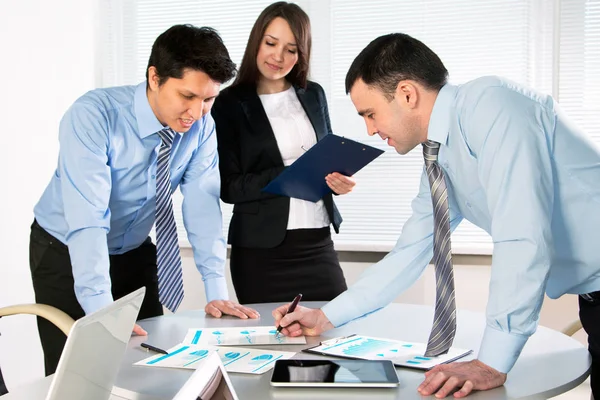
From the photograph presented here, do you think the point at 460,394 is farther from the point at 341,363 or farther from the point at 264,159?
the point at 264,159

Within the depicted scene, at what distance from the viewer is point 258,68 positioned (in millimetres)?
3020

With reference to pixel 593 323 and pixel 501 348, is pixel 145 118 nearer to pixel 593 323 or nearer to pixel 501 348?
pixel 501 348

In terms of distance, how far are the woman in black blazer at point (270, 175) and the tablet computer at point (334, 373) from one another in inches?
50.8

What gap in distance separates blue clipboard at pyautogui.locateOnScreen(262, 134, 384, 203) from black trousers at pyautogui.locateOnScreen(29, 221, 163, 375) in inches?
23.4

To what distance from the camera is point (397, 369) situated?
1.66 m

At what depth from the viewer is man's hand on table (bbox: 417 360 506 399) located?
146 cm

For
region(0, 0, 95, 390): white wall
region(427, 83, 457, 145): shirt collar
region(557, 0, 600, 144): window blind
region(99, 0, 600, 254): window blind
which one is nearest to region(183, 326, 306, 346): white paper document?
region(427, 83, 457, 145): shirt collar

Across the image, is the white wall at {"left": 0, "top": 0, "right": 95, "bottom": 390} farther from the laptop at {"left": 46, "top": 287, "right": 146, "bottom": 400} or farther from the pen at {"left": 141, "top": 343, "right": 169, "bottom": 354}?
the laptop at {"left": 46, "top": 287, "right": 146, "bottom": 400}

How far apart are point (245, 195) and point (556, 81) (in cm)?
213

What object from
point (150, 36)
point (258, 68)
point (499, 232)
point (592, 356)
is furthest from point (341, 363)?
point (150, 36)

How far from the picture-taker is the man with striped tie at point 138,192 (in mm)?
2141

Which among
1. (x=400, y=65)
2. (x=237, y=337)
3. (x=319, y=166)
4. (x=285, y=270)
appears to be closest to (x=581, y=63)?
(x=319, y=166)

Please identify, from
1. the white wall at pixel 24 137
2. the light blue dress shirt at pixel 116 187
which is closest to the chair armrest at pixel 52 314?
the light blue dress shirt at pixel 116 187

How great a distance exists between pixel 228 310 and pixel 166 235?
0.33 metres
